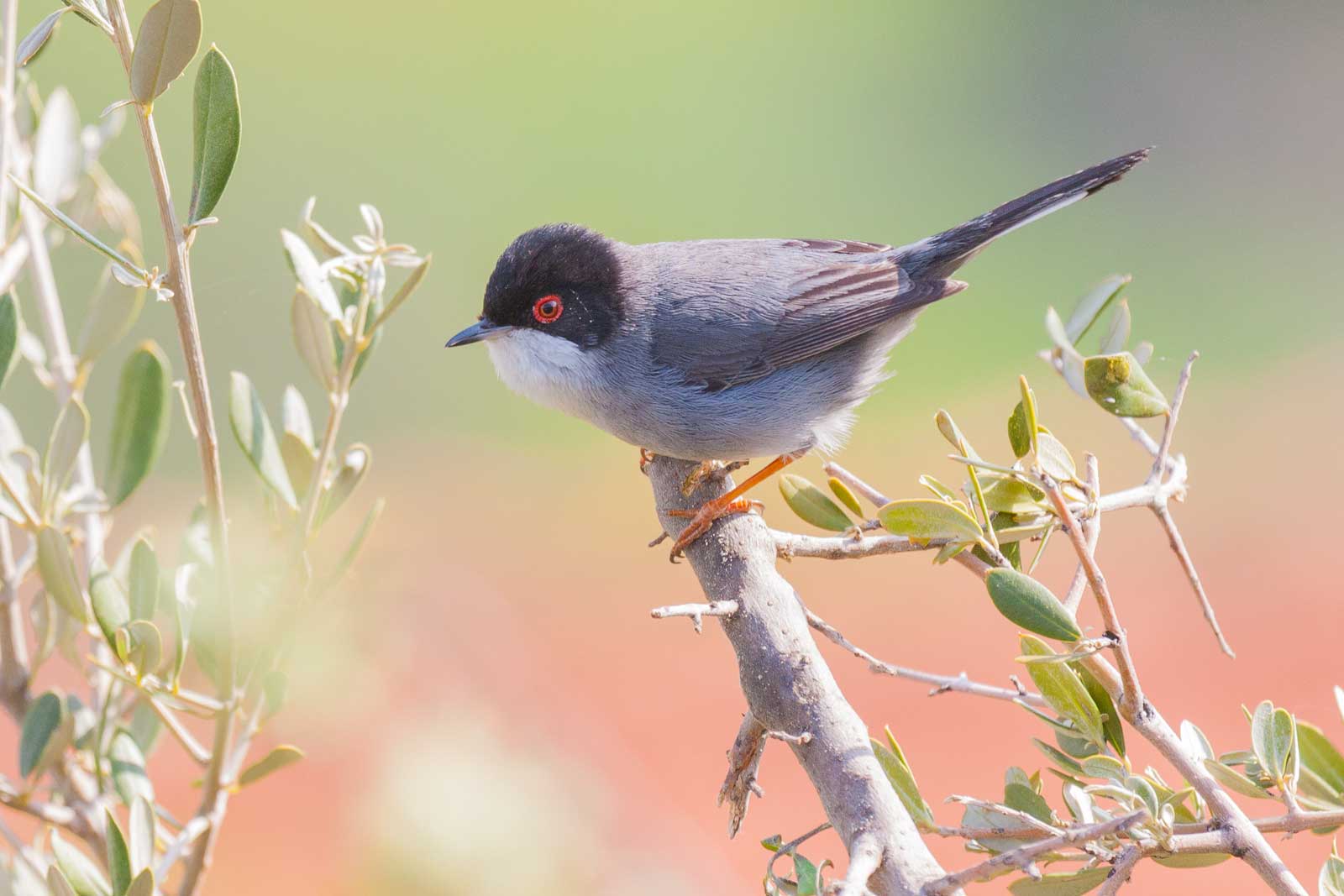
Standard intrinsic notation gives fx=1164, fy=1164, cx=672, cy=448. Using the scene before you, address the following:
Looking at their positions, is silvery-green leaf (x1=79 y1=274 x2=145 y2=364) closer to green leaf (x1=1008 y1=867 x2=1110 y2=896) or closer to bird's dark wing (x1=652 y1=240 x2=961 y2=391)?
bird's dark wing (x1=652 y1=240 x2=961 y2=391)

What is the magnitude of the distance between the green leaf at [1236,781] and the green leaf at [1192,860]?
0.07m

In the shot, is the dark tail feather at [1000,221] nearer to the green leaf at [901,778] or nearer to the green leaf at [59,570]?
the green leaf at [901,778]

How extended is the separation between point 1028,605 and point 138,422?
1.27 meters

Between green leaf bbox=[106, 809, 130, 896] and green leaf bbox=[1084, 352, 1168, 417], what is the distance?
48.9 inches

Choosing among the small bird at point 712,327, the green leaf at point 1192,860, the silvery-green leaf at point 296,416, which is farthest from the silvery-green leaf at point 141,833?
the small bird at point 712,327

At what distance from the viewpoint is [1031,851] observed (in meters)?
1.05

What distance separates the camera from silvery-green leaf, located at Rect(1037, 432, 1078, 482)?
134 centimetres

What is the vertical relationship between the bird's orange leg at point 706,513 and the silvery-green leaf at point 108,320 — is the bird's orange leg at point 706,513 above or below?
below

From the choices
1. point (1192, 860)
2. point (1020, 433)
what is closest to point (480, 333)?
point (1020, 433)

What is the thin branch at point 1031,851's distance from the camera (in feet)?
3.43

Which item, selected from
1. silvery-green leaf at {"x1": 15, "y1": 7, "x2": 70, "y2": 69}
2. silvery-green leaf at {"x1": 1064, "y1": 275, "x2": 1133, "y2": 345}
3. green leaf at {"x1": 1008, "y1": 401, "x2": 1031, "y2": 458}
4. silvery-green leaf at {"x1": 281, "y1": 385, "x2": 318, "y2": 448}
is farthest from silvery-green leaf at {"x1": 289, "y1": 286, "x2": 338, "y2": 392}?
silvery-green leaf at {"x1": 1064, "y1": 275, "x2": 1133, "y2": 345}

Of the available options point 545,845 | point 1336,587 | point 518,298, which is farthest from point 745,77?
point 545,845

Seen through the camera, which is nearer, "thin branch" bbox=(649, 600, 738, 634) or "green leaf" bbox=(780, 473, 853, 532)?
"thin branch" bbox=(649, 600, 738, 634)

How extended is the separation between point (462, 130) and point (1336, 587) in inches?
308
